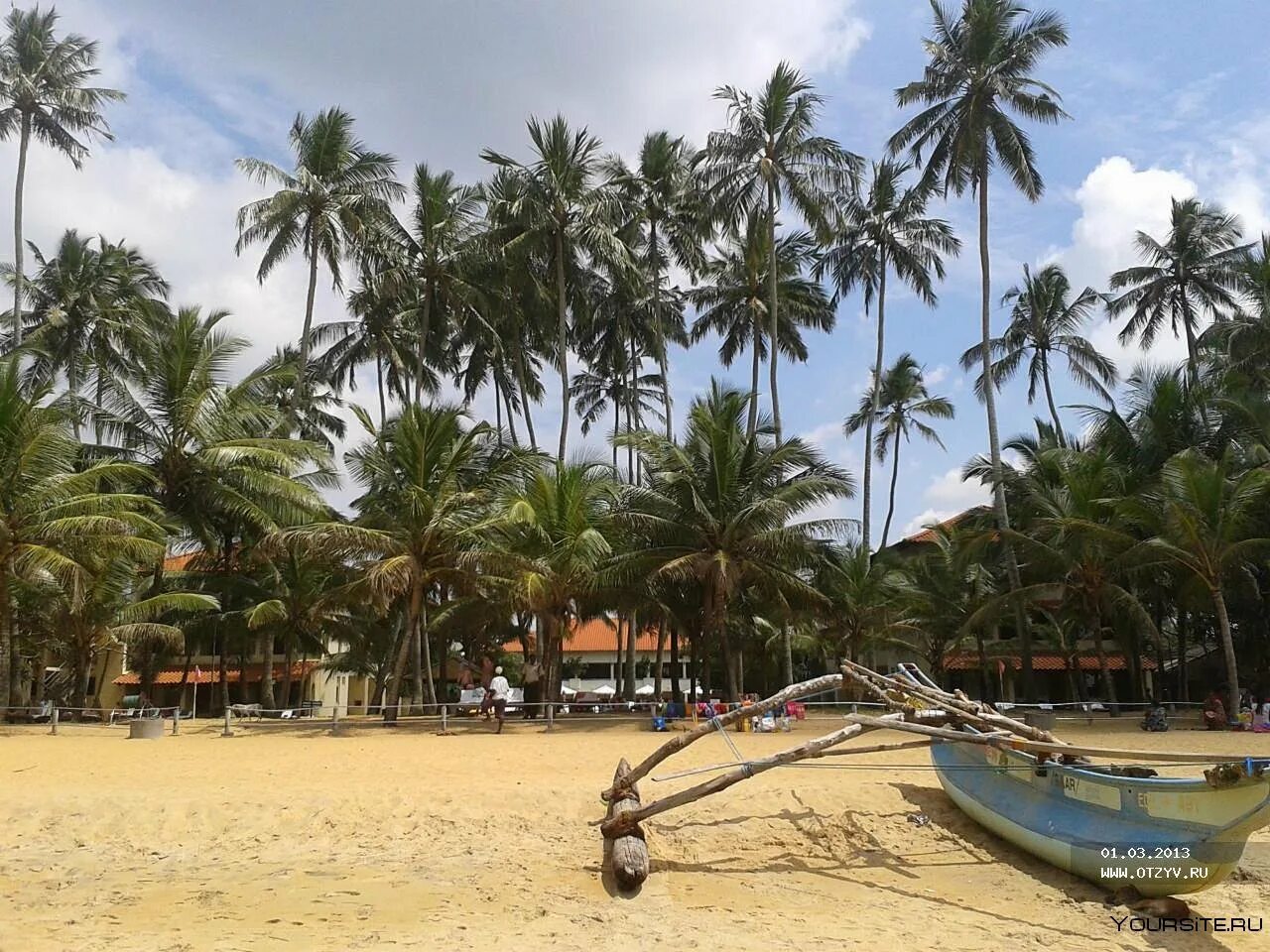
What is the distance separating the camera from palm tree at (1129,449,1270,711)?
1883 centimetres

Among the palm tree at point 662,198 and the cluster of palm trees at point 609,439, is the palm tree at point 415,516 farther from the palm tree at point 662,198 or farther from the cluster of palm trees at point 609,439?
the palm tree at point 662,198

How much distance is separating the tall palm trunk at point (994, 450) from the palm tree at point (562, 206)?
10.5 metres

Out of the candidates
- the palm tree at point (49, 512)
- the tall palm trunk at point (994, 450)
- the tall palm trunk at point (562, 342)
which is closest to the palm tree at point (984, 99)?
the tall palm trunk at point (994, 450)

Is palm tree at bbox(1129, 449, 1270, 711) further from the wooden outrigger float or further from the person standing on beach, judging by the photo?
the person standing on beach

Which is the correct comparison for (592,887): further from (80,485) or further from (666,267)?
(666,267)

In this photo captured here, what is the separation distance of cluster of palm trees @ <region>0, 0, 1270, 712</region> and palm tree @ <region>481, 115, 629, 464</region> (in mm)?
103

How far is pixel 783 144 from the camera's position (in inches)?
1048

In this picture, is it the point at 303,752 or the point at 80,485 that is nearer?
the point at 303,752

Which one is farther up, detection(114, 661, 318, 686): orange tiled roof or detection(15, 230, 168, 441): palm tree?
detection(15, 230, 168, 441): palm tree

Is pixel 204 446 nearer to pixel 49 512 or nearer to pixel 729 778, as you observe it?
pixel 49 512

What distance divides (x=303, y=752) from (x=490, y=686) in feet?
18.1

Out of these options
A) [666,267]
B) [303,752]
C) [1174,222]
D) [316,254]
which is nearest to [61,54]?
[316,254]

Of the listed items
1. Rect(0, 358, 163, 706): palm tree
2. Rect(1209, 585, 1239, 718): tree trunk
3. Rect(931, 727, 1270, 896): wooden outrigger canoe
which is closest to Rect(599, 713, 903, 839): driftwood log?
Rect(931, 727, 1270, 896): wooden outrigger canoe

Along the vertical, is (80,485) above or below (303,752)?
above
